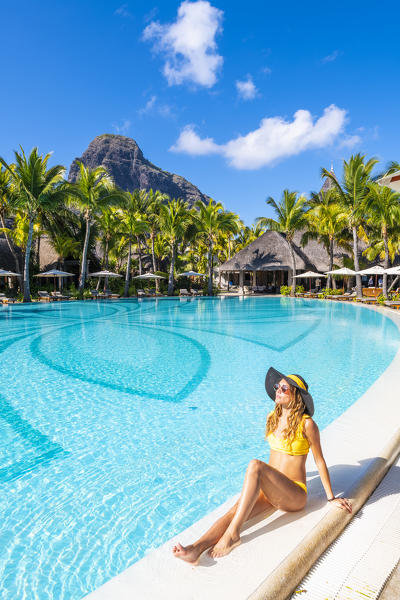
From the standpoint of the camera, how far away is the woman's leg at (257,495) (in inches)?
80.0

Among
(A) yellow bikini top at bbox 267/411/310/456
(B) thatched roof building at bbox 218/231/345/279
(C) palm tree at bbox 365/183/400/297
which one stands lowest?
(A) yellow bikini top at bbox 267/411/310/456

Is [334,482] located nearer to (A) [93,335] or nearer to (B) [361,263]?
(A) [93,335]

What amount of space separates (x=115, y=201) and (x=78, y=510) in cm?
2627

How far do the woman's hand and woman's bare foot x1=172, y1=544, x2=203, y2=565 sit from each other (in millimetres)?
940

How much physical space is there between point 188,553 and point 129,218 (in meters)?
29.1

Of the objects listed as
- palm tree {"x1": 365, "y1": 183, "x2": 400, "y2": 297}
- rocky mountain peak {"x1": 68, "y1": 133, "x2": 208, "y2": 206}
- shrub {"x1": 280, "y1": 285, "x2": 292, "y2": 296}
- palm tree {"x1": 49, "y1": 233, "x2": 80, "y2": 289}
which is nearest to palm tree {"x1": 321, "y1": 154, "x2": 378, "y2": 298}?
palm tree {"x1": 365, "y1": 183, "x2": 400, "y2": 297}

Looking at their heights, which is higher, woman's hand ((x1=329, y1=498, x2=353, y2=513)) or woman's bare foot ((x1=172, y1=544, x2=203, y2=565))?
woman's hand ((x1=329, y1=498, x2=353, y2=513))

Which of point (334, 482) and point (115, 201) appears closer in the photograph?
point (334, 482)

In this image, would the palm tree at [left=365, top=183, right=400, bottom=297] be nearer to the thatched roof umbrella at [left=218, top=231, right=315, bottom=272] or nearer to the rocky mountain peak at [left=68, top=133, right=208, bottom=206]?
the thatched roof umbrella at [left=218, top=231, right=315, bottom=272]

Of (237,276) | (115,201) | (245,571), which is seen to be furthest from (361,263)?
(245,571)

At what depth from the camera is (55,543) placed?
8.98 ft

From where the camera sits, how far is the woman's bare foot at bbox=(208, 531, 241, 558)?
2006 millimetres

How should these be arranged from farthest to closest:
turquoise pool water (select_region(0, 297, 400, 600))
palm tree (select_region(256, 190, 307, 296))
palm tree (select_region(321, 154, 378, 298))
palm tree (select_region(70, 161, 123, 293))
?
1. palm tree (select_region(256, 190, 307, 296))
2. palm tree (select_region(70, 161, 123, 293))
3. palm tree (select_region(321, 154, 378, 298))
4. turquoise pool water (select_region(0, 297, 400, 600))

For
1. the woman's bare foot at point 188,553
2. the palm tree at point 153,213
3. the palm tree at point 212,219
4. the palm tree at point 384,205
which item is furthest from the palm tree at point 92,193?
the woman's bare foot at point 188,553
